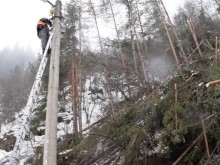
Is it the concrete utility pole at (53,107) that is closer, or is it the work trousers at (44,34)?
the concrete utility pole at (53,107)

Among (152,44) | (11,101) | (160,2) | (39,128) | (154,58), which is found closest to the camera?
(160,2)

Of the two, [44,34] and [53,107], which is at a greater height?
[44,34]

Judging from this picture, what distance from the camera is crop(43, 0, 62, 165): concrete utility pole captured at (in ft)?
11.0

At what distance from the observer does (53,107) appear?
3.74 meters

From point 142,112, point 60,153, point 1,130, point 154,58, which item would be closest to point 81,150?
point 60,153

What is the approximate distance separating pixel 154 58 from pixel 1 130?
17.3 m

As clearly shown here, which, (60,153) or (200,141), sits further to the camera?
(60,153)

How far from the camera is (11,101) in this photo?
46250 millimetres

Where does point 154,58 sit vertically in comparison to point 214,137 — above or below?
above

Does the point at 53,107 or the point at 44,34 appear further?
the point at 44,34

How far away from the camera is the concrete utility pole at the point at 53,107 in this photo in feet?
11.0

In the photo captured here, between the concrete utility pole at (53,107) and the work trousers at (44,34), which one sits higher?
the work trousers at (44,34)

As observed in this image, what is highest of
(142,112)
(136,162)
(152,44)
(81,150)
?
(152,44)

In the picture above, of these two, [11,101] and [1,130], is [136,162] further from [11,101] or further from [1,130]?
[11,101]
